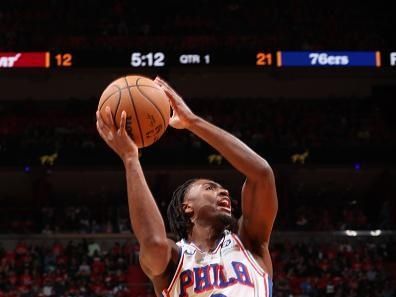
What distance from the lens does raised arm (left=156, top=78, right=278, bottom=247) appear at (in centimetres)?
269

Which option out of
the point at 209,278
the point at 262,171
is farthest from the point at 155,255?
the point at 262,171

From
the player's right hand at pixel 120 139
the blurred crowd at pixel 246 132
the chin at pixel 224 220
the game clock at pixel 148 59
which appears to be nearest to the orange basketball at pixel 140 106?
the player's right hand at pixel 120 139

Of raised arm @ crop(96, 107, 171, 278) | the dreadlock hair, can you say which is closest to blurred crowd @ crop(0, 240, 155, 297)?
the dreadlock hair

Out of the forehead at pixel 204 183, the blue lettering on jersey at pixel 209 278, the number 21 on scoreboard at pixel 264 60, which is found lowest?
the blue lettering on jersey at pixel 209 278

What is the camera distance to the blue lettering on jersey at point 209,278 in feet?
8.84

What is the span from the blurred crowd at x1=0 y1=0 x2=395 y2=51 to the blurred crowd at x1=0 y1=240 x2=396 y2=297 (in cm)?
456

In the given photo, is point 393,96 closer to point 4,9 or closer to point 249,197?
point 4,9

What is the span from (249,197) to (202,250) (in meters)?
0.31

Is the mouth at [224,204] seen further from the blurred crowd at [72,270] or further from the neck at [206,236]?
the blurred crowd at [72,270]

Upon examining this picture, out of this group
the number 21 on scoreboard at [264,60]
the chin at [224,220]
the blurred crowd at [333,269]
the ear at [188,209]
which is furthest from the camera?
the number 21 on scoreboard at [264,60]

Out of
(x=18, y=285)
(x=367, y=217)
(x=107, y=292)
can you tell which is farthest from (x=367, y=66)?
(x=18, y=285)

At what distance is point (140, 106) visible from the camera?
110 inches

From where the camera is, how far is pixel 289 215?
1689cm

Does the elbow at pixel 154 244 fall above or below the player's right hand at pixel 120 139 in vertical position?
below
